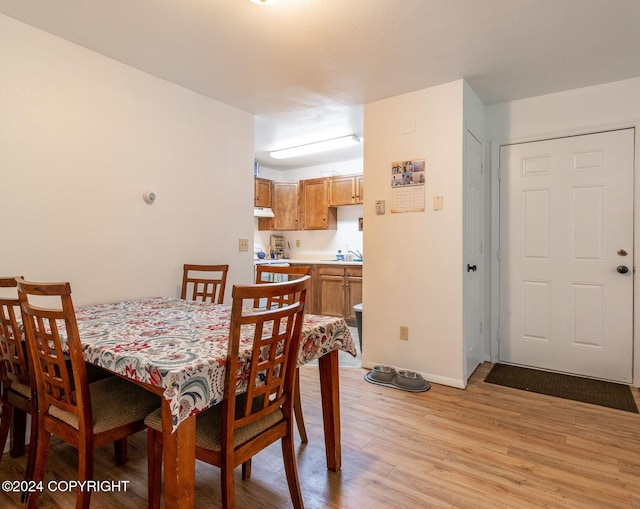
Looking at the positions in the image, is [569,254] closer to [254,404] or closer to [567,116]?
[567,116]

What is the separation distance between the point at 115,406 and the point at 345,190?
162 inches

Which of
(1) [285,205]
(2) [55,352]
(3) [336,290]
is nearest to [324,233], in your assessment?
(1) [285,205]

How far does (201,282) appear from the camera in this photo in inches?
105

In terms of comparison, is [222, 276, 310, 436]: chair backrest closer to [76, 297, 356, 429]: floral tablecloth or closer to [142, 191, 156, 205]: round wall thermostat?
[76, 297, 356, 429]: floral tablecloth

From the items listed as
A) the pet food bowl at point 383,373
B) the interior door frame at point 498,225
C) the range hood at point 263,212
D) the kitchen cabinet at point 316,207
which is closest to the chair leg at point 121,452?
the pet food bowl at point 383,373

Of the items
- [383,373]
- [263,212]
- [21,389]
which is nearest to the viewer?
[21,389]

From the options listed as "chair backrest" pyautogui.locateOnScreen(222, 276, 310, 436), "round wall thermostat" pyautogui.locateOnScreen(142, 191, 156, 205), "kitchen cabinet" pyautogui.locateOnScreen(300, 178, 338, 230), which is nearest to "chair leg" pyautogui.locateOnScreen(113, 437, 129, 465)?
"chair backrest" pyautogui.locateOnScreen(222, 276, 310, 436)

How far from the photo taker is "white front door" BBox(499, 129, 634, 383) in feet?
9.33

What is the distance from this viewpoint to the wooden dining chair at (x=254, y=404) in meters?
1.19

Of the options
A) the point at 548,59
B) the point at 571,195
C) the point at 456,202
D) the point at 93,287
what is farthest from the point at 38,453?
the point at 571,195

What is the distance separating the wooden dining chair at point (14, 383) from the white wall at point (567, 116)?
336cm

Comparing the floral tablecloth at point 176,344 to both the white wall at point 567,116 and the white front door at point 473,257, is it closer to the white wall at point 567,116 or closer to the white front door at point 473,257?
the white front door at point 473,257

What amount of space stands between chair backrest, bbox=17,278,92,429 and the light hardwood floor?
571mm

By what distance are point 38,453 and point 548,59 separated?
349cm
